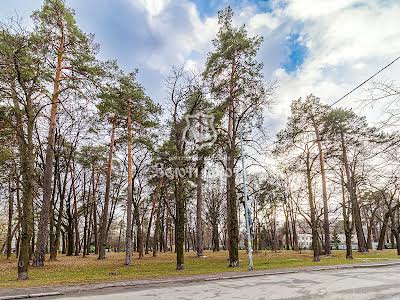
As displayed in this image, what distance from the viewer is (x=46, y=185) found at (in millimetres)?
18719

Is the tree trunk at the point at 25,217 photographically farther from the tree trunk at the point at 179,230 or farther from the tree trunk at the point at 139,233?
the tree trunk at the point at 139,233

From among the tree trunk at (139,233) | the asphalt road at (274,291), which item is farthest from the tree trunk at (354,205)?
the tree trunk at (139,233)

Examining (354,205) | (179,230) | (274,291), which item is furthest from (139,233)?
(274,291)

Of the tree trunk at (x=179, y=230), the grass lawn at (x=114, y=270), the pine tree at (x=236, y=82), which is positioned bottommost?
the grass lawn at (x=114, y=270)

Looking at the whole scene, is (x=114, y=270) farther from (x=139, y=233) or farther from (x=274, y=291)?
(x=139, y=233)

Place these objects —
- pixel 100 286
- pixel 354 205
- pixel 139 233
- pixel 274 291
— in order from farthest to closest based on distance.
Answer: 1. pixel 139 233
2. pixel 354 205
3. pixel 100 286
4. pixel 274 291

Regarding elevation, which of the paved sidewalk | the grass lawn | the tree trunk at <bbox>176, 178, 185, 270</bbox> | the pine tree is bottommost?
the grass lawn

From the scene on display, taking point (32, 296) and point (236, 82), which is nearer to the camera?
point (32, 296)

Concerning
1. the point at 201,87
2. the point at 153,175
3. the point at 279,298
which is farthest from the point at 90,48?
the point at 279,298

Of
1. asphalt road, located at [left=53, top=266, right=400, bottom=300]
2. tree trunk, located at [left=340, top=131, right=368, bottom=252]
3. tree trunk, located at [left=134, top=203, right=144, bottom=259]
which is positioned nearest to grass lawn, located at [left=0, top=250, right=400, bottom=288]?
asphalt road, located at [left=53, top=266, right=400, bottom=300]

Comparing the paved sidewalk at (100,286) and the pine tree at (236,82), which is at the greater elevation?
the pine tree at (236,82)

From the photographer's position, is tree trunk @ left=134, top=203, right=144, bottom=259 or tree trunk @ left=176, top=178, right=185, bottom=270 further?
tree trunk @ left=134, top=203, right=144, bottom=259

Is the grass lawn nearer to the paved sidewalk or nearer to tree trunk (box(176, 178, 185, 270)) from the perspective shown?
tree trunk (box(176, 178, 185, 270))

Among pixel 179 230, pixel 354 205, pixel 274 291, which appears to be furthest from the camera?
pixel 354 205
